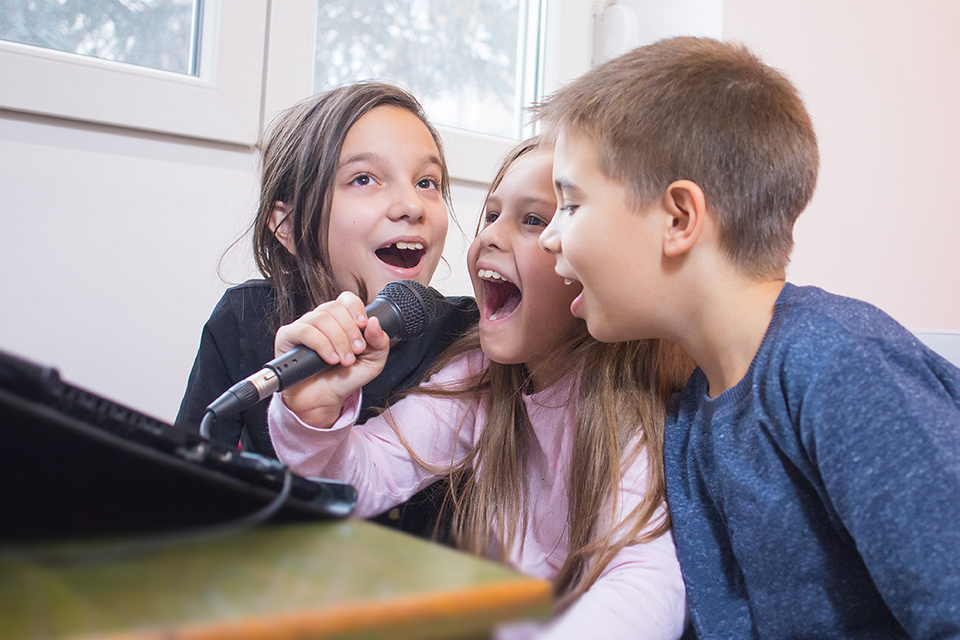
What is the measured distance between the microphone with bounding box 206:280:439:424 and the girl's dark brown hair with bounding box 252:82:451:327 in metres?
0.28

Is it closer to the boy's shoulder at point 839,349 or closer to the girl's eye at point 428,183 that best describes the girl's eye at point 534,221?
the girl's eye at point 428,183

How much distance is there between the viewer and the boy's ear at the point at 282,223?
1198 mm

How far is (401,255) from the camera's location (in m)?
1.22

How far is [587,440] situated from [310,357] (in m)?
0.38

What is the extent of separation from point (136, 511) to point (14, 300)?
116 cm

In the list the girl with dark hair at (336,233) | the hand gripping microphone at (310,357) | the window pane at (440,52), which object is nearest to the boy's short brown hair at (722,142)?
the hand gripping microphone at (310,357)

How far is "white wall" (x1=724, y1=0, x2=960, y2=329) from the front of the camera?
1.86 meters

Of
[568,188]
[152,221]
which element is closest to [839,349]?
[568,188]

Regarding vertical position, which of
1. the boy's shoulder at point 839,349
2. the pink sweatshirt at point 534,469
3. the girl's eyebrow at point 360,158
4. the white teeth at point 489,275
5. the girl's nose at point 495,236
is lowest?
the pink sweatshirt at point 534,469

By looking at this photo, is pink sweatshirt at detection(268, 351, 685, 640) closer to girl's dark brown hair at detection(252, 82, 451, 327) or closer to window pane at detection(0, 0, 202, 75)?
girl's dark brown hair at detection(252, 82, 451, 327)

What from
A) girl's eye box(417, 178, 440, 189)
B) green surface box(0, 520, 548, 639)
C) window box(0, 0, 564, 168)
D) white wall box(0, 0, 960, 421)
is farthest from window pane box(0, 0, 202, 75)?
green surface box(0, 520, 548, 639)

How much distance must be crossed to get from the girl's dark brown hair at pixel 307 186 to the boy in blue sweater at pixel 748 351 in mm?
372

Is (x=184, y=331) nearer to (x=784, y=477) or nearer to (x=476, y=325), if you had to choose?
(x=476, y=325)

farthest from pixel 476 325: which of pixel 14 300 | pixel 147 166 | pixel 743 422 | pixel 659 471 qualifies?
pixel 14 300
